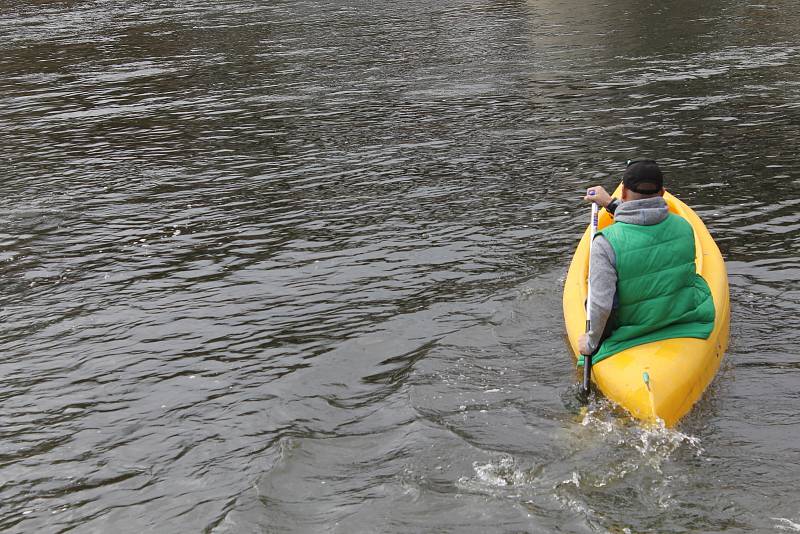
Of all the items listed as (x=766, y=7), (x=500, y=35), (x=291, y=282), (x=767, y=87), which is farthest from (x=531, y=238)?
(x=766, y=7)

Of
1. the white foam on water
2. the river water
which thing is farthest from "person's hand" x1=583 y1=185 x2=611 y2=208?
the white foam on water

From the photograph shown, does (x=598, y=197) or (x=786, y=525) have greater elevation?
(x=598, y=197)

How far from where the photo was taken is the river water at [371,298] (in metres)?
7.07

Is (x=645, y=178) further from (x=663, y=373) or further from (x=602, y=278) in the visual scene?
(x=663, y=373)

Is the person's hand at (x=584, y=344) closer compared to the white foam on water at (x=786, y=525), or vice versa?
the white foam on water at (x=786, y=525)

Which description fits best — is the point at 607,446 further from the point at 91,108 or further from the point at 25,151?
the point at 91,108

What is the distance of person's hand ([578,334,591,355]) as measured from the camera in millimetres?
7926

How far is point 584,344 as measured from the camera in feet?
26.0

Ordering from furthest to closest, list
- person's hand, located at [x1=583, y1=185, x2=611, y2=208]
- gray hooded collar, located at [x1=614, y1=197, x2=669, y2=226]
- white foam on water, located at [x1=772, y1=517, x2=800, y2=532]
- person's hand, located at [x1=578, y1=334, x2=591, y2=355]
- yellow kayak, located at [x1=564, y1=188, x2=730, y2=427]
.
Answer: person's hand, located at [x1=583, y1=185, x2=611, y2=208] < person's hand, located at [x1=578, y1=334, x2=591, y2=355] < gray hooded collar, located at [x1=614, y1=197, x2=669, y2=226] < yellow kayak, located at [x1=564, y1=188, x2=730, y2=427] < white foam on water, located at [x1=772, y1=517, x2=800, y2=532]

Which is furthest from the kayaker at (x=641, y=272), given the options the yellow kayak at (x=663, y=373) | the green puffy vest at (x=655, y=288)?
the yellow kayak at (x=663, y=373)

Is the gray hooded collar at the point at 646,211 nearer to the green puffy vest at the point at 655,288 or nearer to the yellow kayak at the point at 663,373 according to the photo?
the green puffy vest at the point at 655,288

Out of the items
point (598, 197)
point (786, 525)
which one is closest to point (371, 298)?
point (598, 197)

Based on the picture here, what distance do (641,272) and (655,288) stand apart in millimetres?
185

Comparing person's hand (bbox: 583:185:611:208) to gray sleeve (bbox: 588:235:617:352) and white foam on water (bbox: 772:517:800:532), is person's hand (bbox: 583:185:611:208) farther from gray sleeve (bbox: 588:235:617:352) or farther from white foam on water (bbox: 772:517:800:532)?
white foam on water (bbox: 772:517:800:532)
